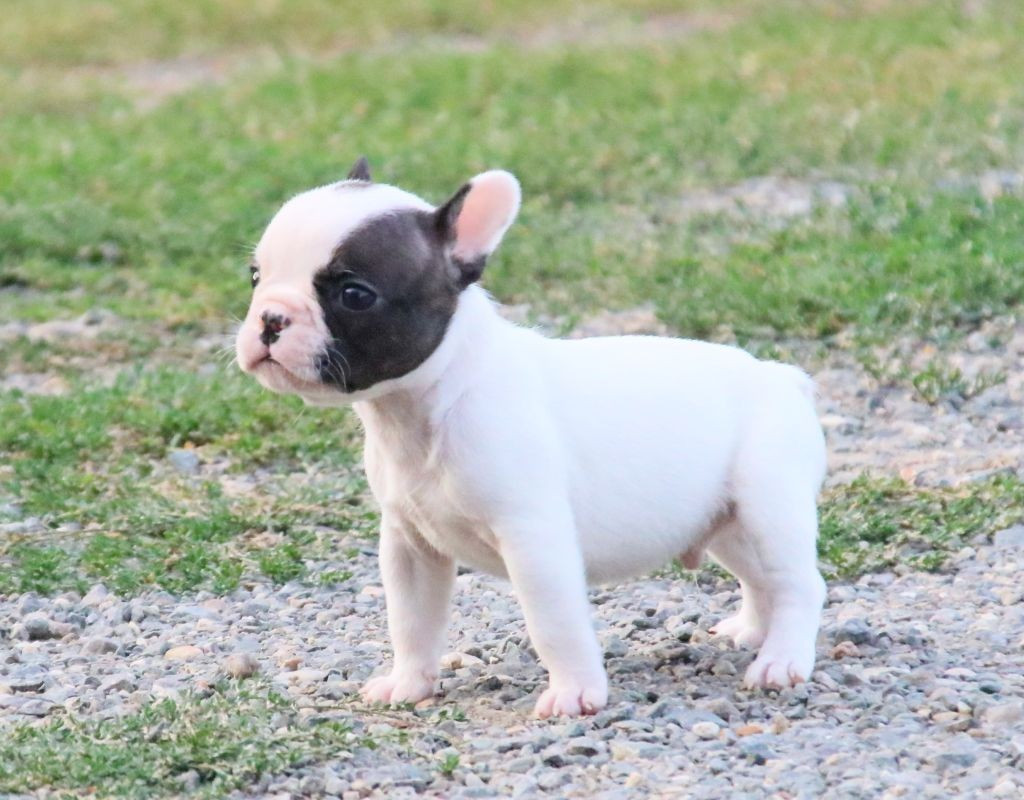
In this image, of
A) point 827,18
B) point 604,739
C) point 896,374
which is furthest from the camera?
point 827,18

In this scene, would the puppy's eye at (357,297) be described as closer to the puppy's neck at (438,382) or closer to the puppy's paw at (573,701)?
the puppy's neck at (438,382)

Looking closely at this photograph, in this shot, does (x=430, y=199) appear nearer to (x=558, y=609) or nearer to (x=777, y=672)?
(x=777, y=672)

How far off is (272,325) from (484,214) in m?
0.63

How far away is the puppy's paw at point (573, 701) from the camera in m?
5.08

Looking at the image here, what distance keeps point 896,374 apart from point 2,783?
16.2 feet

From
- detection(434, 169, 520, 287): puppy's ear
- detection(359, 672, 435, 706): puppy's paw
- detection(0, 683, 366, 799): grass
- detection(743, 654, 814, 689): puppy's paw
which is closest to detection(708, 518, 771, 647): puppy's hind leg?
detection(743, 654, 814, 689): puppy's paw

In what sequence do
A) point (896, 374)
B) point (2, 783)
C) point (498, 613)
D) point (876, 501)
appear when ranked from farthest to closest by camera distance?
point (896, 374), point (876, 501), point (498, 613), point (2, 783)

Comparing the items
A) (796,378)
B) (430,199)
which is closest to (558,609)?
(796,378)

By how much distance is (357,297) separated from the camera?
489cm

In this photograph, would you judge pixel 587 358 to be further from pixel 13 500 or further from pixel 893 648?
pixel 13 500

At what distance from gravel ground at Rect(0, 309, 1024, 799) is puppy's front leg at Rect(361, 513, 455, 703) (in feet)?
0.28

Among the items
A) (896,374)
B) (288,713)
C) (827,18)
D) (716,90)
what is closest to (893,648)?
(288,713)

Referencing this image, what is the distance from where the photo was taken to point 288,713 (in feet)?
16.8

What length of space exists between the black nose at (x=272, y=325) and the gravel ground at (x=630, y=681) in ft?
3.26
